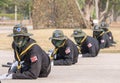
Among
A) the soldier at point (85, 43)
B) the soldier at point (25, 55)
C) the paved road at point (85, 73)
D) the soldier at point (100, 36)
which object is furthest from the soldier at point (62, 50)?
the soldier at point (100, 36)

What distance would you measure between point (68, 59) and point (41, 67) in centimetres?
310

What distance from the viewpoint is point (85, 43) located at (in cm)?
1556

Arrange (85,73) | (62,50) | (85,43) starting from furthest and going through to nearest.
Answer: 1. (85,43)
2. (62,50)
3. (85,73)

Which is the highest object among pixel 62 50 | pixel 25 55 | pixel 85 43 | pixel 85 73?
pixel 25 55

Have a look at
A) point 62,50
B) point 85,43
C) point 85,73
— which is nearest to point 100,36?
point 85,43

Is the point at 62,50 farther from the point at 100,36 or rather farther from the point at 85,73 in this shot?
the point at 100,36

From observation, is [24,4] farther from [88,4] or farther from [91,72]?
[91,72]

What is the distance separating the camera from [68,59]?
43.4ft

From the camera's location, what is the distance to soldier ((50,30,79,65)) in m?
12.7

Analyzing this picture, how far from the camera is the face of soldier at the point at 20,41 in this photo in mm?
9688

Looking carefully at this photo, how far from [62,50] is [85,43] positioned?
268 centimetres

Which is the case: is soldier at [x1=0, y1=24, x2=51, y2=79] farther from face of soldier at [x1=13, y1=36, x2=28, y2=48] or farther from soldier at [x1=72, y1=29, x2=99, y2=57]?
soldier at [x1=72, y1=29, x2=99, y2=57]

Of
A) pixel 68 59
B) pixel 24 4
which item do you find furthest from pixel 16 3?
pixel 68 59

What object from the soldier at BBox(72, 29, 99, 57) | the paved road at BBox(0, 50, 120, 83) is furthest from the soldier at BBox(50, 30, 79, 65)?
the soldier at BBox(72, 29, 99, 57)
